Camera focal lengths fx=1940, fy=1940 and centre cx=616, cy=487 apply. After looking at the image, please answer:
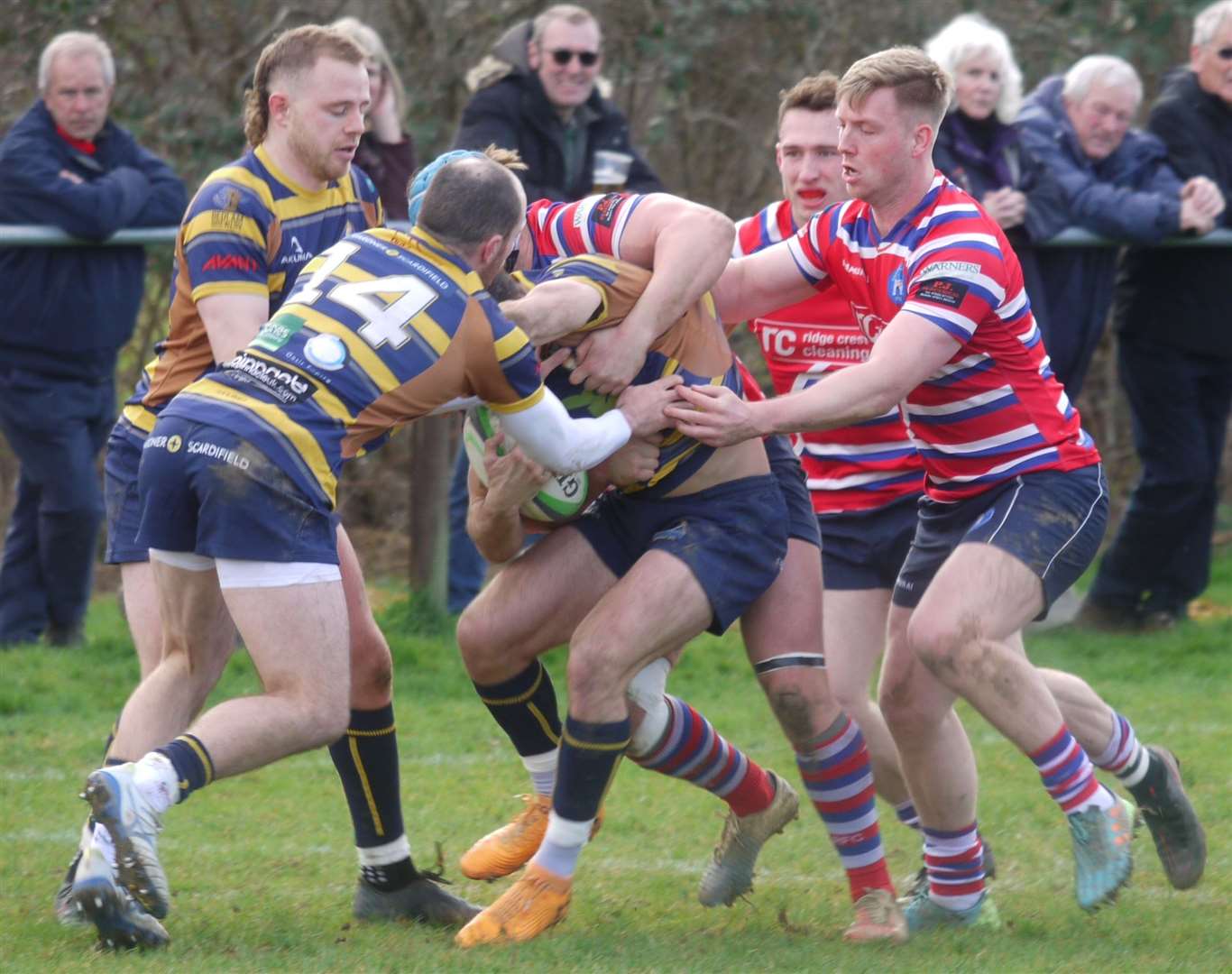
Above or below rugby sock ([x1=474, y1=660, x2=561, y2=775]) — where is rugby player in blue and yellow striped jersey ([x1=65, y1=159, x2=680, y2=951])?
above

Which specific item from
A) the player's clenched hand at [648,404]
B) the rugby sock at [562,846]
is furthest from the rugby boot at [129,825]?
the player's clenched hand at [648,404]

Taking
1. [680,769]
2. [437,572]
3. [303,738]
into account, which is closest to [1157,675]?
[437,572]

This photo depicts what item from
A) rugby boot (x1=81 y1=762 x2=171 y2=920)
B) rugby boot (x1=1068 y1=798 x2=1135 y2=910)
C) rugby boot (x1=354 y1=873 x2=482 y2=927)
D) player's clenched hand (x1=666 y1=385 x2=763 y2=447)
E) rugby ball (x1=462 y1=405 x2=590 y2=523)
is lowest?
rugby boot (x1=354 y1=873 x2=482 y2=927)

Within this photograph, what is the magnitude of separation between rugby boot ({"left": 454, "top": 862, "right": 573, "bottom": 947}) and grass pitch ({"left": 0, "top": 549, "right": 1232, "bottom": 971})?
8 cm

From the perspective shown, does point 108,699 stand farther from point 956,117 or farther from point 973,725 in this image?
point 956,117

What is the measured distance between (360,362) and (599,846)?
206cm

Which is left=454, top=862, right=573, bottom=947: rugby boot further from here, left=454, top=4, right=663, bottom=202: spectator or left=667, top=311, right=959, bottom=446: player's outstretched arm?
left=454, top=4, right=663, bottom=202: spectator

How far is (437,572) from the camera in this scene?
8.07 metres

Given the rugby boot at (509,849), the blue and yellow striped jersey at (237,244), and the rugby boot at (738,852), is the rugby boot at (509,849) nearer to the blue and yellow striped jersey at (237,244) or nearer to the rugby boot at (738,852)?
the rugby boot at (738,852)

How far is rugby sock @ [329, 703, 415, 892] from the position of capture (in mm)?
4789

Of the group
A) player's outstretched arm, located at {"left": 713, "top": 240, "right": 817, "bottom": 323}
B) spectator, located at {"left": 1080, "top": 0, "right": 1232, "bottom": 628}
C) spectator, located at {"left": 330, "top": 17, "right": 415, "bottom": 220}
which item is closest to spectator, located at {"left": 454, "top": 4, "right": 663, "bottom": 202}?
spectator, located at {"left": 330, "top": 17, "right": 415, "bottom": 220}

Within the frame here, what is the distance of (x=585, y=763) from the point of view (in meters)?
4.52

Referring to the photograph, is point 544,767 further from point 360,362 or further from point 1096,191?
point 1096,191

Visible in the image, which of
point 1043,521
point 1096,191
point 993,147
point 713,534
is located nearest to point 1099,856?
point 1043,521
